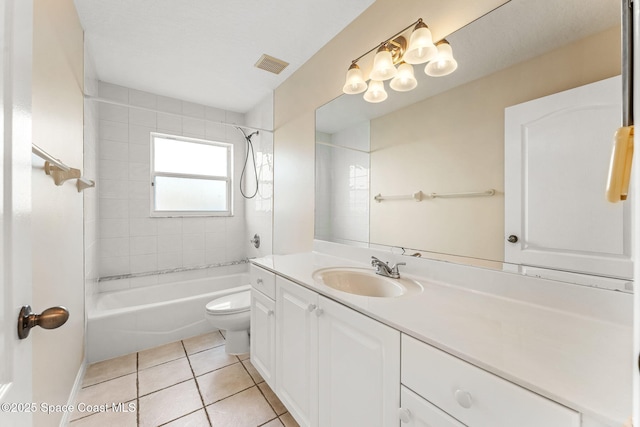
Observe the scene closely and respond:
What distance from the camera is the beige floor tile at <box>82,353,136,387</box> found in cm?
170

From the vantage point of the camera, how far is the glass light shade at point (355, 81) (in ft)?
4.99

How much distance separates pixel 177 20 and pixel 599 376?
8.20 ft

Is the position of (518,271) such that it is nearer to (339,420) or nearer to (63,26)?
(339,420)

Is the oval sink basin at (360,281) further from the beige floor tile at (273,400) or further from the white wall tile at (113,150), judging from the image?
the white wall tile at (113,150)

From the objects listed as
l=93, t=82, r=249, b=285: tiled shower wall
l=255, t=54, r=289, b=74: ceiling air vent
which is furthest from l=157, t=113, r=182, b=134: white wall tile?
l=255, t=54, r=289, b=74: ceiling air vent

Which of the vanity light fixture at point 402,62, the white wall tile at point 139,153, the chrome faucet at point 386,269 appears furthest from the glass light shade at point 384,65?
the white wall tile at point 139,153

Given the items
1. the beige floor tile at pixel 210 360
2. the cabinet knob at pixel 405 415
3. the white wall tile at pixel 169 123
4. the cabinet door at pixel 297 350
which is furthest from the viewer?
the white wall tile at pixel 169 123

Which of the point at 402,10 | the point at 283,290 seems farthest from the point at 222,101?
the point at 283,290

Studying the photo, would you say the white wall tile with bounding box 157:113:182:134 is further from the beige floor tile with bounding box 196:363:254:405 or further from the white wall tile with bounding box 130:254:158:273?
the beige floor tile with bounding box 196:363:254:405

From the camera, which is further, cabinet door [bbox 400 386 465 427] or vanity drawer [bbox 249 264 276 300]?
vanity drawer [bbox 249 264 276 300]

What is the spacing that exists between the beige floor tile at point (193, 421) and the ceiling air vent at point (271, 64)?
248cm

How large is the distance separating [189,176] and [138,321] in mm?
1635

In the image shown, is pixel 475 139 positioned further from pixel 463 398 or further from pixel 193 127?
pixel 193 127

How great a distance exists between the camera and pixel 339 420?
1.00 meters
